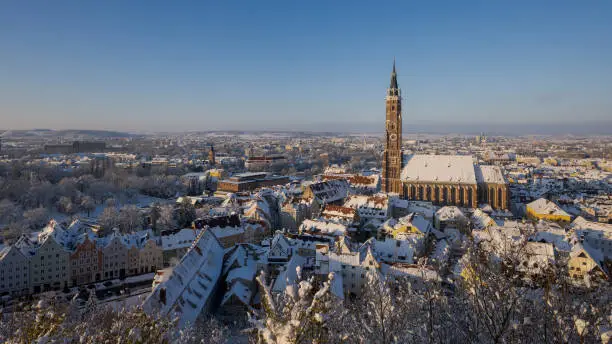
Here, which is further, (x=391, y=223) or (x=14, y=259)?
(x=391, y=223)

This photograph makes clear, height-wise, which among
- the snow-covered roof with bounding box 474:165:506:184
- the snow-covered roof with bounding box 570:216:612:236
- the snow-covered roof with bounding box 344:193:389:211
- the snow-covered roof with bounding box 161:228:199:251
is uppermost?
the snow-covered roof with bounding box 474:165:506:184

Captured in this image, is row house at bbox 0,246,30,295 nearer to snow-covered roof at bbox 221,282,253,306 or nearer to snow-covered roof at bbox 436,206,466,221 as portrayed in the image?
snow-covered roof at bbox 221,282,253,306

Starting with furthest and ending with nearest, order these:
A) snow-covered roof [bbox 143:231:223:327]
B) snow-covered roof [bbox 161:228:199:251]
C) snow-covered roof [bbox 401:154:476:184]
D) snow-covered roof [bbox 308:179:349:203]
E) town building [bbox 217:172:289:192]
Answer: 1. town building [bbox 217:172:289:192]
2. snow-covered roof [bbox 401:154:476:184]
3. snow-covered roof [bbox 308:179:349:203]
4. snow-covered roof [bbox 161:228:199:251]
5. snow-covered roof [bbox 143:231:223:327]

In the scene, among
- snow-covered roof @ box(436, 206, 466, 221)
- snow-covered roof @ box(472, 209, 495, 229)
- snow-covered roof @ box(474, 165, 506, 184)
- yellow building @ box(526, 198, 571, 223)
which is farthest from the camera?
snow-covered roof @ box(474, 165, 506, 184)

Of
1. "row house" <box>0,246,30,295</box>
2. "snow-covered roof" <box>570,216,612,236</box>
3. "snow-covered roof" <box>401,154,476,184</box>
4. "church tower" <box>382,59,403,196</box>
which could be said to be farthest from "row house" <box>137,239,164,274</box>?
"snow-covered roof" <box>570,216,612,236</box>

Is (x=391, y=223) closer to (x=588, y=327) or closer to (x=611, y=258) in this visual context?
(x=611, y=258)

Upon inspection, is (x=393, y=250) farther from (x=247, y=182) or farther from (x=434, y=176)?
(x=247, y=182)

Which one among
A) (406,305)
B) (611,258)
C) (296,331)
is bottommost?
(611,258)

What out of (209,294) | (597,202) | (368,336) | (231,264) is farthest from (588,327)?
(597,202)
